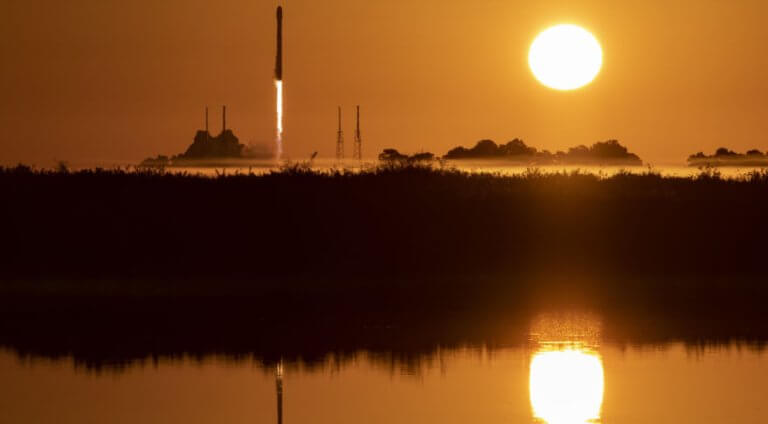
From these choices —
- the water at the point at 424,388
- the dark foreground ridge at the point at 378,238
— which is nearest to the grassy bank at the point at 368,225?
the dark foreground ridge at the point at 378,238

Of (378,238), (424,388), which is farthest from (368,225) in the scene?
(424,388)

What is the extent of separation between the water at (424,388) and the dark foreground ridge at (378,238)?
6.95 metres

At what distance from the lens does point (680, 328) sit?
23.2 m

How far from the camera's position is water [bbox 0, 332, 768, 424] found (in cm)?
1617

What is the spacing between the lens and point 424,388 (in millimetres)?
17984

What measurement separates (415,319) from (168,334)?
399 centimetres

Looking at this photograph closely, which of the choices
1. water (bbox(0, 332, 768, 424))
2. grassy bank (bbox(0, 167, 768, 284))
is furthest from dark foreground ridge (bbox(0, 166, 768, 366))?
water (bbox(0, 332, 768, 424))

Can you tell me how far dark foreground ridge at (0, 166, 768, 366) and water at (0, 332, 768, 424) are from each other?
695 centimetres

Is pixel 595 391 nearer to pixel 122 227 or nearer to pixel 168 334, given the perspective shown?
pixel 168 334

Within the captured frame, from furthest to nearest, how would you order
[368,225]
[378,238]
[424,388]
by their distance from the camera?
→ [368,225] → [378,238] → [424,388]

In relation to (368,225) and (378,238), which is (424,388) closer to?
(378,238)

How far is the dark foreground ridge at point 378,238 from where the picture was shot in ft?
97.1

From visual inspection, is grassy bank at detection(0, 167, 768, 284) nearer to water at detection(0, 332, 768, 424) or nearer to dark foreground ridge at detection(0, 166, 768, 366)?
dark foreground ridge at detection(0, 166, 768, 366)

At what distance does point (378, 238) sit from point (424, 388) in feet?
48.1
